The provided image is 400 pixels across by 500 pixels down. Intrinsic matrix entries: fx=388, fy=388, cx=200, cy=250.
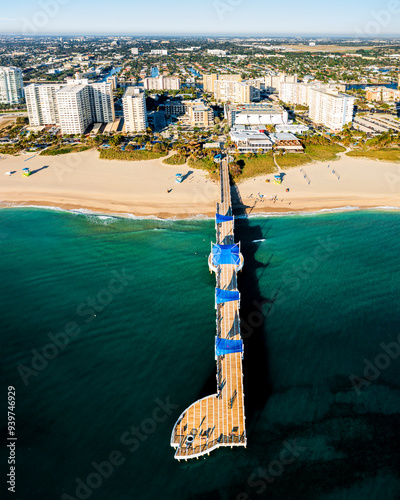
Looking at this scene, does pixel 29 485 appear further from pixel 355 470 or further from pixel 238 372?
pixel 355 470

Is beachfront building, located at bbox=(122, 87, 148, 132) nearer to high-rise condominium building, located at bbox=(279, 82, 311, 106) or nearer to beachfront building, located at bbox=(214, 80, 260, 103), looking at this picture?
beachfront building, located at bbox=(214, 80, 260, 103)

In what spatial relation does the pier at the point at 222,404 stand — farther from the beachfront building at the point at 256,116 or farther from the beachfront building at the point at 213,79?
the beachfront building at the point at 213,79

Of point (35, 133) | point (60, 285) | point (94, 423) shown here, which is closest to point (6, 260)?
point (60, 285)

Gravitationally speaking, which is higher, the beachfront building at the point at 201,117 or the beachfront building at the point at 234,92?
the beachfront building at the point at 234,92

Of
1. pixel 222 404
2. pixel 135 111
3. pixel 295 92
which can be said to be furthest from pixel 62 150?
pixel 295 92

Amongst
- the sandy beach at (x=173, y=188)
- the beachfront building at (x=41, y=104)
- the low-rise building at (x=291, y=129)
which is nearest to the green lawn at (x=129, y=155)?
the sandy beach at (x=173, y=188)

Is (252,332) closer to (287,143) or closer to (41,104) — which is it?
(287,143)

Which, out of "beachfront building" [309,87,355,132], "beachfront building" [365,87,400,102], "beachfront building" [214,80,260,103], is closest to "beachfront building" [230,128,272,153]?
"beachfront building" [309,87,355,132]
